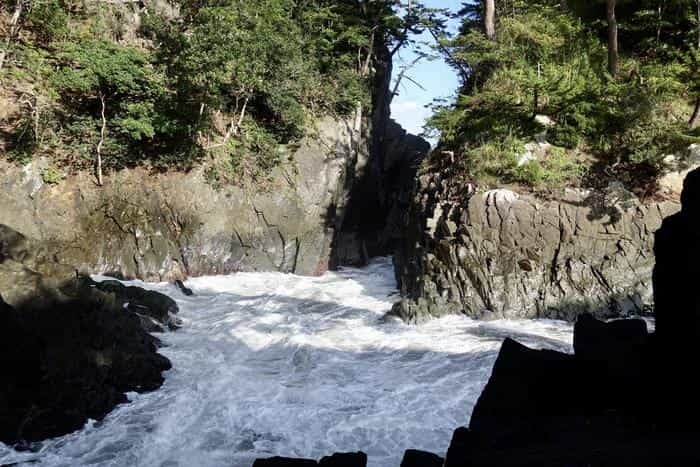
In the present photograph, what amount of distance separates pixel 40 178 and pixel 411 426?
15713 millimetres

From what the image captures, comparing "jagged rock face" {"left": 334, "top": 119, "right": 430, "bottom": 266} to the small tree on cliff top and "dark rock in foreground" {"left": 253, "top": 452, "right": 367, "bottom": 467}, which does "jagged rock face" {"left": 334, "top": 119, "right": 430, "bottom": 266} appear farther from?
"dark rock in foreground" {"left": 253, "top": 452, "right": 367, "bottom": 467}

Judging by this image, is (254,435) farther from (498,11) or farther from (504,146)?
(498,11)

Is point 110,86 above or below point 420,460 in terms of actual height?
above

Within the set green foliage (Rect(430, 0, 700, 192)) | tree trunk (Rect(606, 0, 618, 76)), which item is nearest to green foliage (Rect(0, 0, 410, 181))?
green foliage (Rect(430, 0, 700, 192))

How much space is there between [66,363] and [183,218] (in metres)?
10.5

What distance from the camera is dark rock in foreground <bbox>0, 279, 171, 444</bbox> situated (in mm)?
7336

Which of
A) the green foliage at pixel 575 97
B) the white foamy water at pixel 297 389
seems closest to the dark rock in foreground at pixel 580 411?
the white foamy water at pixel 297 389

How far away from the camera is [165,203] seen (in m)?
18.1

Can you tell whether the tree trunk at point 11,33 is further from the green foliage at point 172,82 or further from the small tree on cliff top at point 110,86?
the small tree on cliff top at point 110,86

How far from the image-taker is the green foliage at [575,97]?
521 inches

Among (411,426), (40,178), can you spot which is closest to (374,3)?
(40,178)

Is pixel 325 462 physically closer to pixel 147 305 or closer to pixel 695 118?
pixel 147 305

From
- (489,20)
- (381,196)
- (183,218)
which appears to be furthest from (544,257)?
(381,196)

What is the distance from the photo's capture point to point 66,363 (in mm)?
8148
